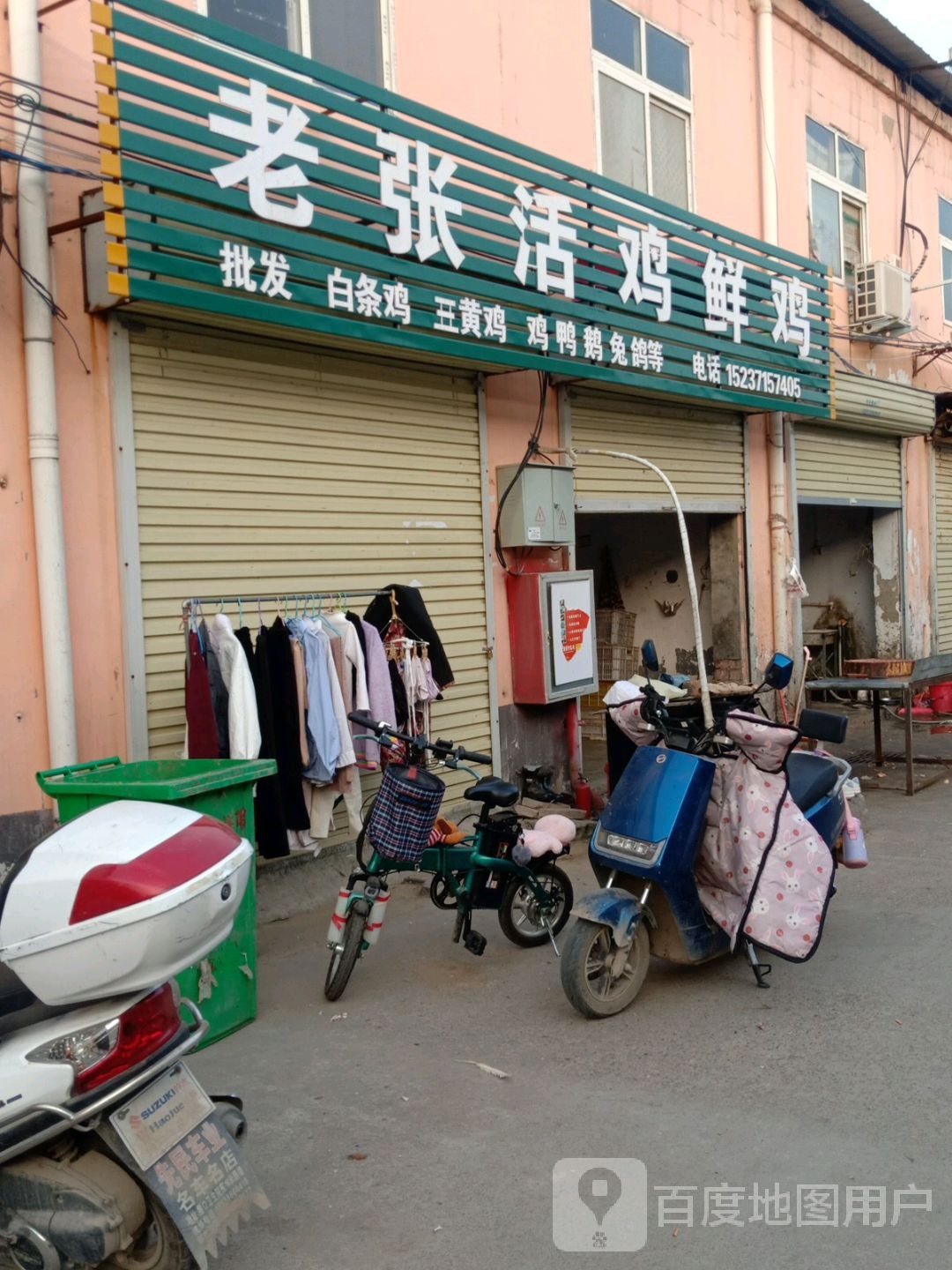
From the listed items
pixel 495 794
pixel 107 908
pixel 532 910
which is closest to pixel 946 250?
pixel 532 910

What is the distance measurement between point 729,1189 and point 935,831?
5.12 m

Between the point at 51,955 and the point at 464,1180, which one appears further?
the point at 464,1180

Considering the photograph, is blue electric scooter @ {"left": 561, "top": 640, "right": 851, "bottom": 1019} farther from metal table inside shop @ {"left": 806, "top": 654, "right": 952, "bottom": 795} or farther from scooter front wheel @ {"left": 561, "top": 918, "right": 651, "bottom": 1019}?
metal table inside shop @ {"left": 806, "top": 654, "right": 952, "bottom": 795}

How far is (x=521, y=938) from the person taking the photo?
5.54 metres

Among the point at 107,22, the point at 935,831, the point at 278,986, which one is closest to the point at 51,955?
the point at 278,986

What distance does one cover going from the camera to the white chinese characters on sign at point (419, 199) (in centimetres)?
653

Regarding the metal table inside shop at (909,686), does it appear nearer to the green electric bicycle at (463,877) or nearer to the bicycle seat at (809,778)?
the bicycle seat at (809,778)

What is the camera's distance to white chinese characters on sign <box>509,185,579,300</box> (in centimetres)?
750

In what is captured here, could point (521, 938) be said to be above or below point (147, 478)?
below

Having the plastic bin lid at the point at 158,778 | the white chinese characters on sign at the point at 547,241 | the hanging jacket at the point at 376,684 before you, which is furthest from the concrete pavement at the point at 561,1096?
the white chinese characters on sign at the point at 547,241

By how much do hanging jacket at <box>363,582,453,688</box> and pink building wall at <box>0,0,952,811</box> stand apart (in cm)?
132

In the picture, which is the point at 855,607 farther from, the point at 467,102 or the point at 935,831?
the point at 467,102

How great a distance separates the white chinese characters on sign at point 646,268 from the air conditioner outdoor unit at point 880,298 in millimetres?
4599

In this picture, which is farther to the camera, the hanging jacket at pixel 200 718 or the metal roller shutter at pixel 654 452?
the metal roller shutter at pixel 654 452
